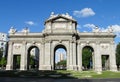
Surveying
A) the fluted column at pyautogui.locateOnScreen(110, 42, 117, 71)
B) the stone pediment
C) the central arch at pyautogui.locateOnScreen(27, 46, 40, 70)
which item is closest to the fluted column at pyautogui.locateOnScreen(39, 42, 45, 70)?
the central arch at pyautogui.locateOnScreen(27, 46, 40, 70)

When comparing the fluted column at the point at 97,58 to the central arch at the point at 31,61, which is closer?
the fluted column at the point at 97,58

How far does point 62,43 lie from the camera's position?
65.4m

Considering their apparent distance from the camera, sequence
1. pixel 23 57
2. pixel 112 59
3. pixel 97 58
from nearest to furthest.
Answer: pixel 112 59 → pixel 97 58 → pixel 23 57

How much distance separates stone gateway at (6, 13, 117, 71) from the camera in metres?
64.9

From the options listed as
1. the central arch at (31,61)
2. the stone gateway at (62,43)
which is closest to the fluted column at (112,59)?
the stone gateway at (62,43)

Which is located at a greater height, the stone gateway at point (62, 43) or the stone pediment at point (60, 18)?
the stone pediment at point (60, 18)

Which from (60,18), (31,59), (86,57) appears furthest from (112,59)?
(31,59)

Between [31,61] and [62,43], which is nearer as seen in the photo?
[62,43]

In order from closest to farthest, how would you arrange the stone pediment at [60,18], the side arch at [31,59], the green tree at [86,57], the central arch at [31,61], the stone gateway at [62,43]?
1. the stone gateway at [62,43]
2. the stone pediment at [60,18]
3. the side arch at [31,59]
4. the central arch at [31,61]
5. the green tree at [86,57]

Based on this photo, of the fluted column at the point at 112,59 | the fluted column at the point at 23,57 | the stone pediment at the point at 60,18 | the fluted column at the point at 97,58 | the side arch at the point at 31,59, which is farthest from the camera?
the side arch at the point at 31,59

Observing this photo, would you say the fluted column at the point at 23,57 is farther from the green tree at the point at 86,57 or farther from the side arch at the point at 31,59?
the green tree at the point at 86,57

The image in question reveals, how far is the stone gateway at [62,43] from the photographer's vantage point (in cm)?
6494

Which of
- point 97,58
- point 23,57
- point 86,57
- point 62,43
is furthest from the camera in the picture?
point 86,57

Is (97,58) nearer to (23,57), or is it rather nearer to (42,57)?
(42,57)
